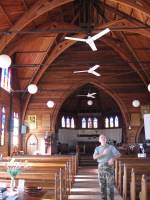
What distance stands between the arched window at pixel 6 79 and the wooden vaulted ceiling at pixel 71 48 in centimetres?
68

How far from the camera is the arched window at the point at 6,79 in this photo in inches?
722

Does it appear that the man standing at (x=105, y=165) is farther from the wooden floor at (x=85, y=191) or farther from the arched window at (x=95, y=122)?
the arched window at (x=95, y=122)

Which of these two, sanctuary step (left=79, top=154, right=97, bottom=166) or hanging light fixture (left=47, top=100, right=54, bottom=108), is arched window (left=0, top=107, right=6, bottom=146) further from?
sanctuary step (left=79, top=154, right=97, bottom=166)

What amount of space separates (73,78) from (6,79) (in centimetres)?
503

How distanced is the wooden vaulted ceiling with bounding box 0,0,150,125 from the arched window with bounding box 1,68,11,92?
0.68m

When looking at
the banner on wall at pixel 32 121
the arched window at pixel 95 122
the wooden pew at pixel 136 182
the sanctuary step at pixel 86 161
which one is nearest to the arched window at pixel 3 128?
the banner on wall at pixel 32 121

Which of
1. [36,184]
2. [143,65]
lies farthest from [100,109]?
[36,184]

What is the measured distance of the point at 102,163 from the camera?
27.9ft

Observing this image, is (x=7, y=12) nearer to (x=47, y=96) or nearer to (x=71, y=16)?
(x=71, y=16)

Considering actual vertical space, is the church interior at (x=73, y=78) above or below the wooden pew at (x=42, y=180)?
above

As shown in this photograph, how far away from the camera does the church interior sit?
49.6ft

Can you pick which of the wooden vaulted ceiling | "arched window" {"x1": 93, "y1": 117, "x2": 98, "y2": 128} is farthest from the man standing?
"arched window" {"x1": 93, "y1": 117, "x2": 98, "y2": 128}

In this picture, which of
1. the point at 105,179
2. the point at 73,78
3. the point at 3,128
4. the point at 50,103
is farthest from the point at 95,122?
the point at 105,179

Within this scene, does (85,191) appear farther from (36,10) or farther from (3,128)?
(3,128)
